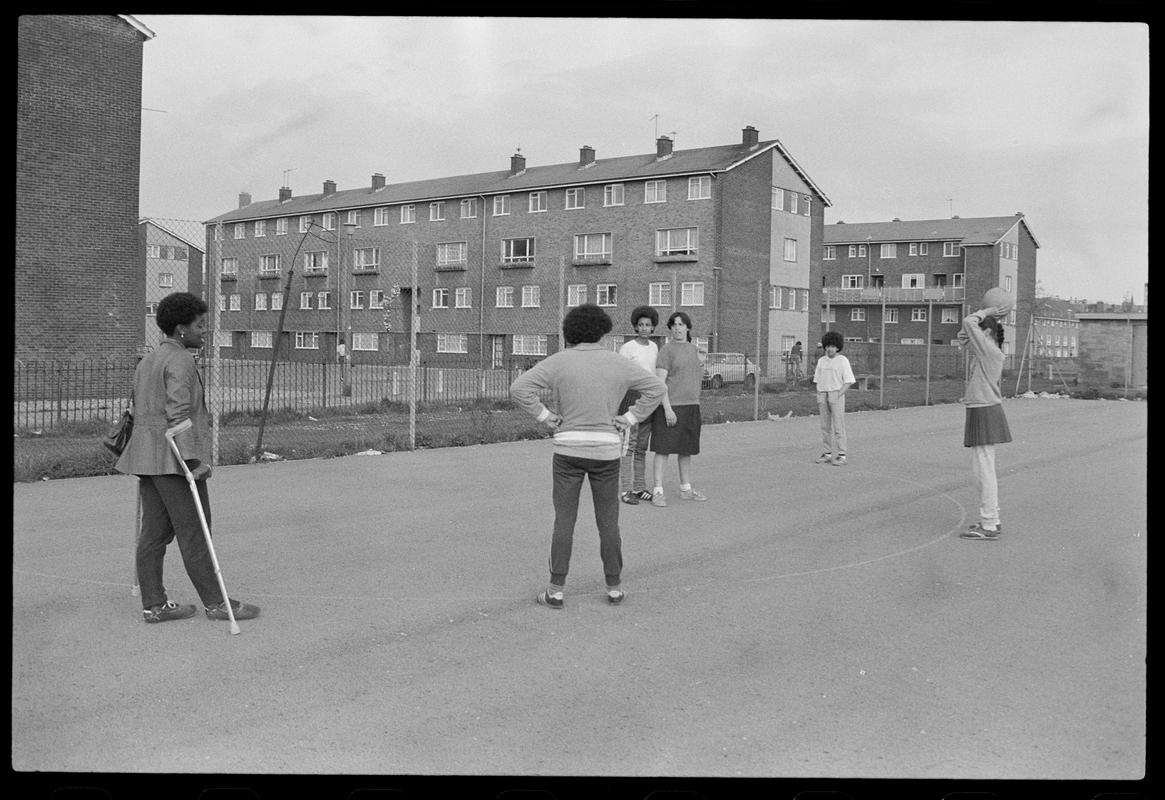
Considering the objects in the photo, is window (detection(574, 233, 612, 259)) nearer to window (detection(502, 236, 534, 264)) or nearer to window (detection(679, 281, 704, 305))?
window (detection(502, 236, 534, 264))

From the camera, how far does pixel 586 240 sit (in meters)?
45.2

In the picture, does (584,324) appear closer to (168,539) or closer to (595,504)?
(595,504)

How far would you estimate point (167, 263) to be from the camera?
15.4 m

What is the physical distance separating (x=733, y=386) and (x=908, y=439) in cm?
1447

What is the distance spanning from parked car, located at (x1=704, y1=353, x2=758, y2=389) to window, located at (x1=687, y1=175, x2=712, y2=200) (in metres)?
10.8

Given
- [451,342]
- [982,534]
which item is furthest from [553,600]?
[451,342]

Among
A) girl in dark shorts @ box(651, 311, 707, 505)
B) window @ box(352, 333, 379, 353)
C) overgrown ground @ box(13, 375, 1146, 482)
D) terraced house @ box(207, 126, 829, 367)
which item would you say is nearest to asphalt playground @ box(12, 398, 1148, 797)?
girl in dark shorts @ box(651, 311, 707, 505)

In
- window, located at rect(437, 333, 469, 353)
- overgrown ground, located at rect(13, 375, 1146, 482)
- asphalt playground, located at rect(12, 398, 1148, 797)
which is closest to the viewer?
asphalt playground, located at rect(12, 398, 1148, 797)

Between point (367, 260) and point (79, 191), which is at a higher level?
point (79, 191)

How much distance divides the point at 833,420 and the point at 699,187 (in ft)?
102

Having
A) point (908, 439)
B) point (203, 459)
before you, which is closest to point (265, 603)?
point (203, 459)

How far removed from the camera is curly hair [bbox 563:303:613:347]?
20.2 feet

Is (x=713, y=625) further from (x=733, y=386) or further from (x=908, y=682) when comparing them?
(x=733, y=386)

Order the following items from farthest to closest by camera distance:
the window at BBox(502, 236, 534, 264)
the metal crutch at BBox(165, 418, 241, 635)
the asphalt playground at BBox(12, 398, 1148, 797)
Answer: the window at BBox(502, 236, 534, 264), the metal crutch at BBox(165, 418, 241, 635), the asphalt playground at BBox(12, 398, 1148, 797)
